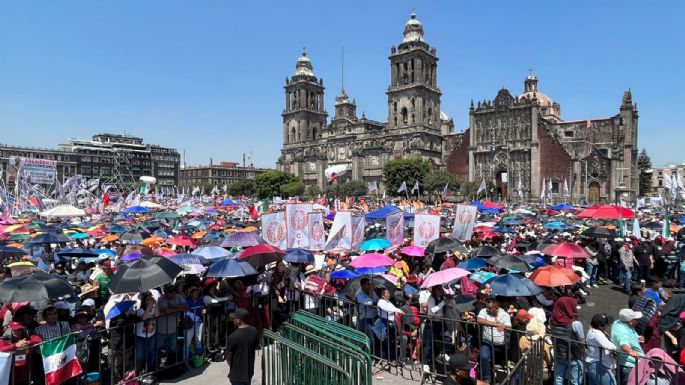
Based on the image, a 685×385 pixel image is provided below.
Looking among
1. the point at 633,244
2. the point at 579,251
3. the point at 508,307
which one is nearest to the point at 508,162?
the point at 633,244

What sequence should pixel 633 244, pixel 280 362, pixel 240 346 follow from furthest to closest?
pixel 633 244
pixel 280 362
pixel 240 346

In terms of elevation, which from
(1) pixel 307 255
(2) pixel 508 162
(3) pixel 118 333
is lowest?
(3) pixel 118 333

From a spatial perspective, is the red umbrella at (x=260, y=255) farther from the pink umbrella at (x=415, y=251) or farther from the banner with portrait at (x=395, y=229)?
the banner with portrait at (x=395, y=229)

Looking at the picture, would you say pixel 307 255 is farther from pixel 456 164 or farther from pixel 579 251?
pixel 456 164

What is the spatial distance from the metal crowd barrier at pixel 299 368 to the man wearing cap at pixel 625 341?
3.40 m

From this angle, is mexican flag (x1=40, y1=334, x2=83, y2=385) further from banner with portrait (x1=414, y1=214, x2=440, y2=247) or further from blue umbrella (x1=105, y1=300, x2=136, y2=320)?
banner with portrait (x1=414, y1=214, x2=440, y2=247)

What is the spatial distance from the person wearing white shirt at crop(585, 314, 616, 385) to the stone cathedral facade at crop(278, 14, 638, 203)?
180 feet

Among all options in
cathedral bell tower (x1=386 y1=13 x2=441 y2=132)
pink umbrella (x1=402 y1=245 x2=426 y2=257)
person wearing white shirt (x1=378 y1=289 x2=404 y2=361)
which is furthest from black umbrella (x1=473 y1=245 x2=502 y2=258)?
cathedral bell tower (x1=386 y1=13 x2=441 y2=132)

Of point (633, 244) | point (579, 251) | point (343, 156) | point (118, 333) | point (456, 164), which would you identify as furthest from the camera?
point (343, 156)

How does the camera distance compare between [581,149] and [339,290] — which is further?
[581,149]

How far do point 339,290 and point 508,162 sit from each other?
56.7m

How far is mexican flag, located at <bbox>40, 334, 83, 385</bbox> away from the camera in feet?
17.9

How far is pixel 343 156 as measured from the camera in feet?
278

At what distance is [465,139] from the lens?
6925 centimetres
